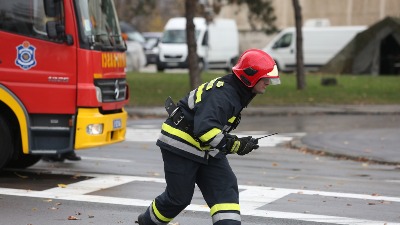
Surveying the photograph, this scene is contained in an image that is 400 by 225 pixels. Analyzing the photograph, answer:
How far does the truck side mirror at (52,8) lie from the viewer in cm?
1104

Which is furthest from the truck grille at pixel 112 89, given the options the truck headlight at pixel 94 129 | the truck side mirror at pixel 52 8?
the truck side mirror at pixel 52 8

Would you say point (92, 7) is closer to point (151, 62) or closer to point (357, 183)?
point (357, 183)

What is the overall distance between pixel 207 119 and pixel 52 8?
196 inches

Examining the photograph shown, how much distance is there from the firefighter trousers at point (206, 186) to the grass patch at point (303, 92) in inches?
674

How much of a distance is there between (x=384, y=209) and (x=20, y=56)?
466cm

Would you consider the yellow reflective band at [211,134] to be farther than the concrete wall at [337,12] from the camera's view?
No

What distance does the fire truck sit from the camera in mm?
10969

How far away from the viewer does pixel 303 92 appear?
26.9 metres

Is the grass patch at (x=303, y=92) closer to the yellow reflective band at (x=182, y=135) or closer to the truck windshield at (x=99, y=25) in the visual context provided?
the truck windshield at (x=99, y=25)

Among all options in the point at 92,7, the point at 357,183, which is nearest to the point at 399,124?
the point at 357,183

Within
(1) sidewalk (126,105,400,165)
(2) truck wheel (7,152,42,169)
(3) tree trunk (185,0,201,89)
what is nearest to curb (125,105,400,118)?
(1) sidewalk (126,105,400,165)

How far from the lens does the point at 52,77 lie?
433 inches

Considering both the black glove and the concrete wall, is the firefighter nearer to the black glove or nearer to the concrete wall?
the black glove

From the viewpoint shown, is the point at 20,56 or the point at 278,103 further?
the point at 278,103
